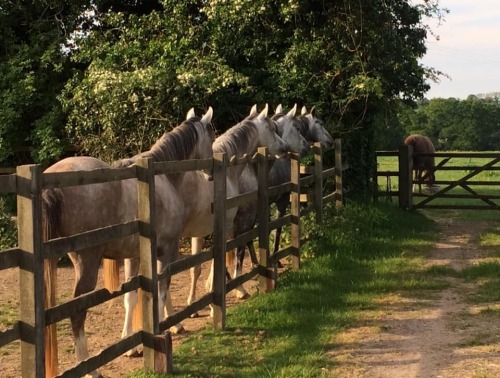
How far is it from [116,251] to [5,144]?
7.73 metres

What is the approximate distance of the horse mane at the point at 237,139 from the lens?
7.28 m

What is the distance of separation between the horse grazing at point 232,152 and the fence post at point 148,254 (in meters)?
1.89

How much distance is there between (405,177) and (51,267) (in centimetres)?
1036

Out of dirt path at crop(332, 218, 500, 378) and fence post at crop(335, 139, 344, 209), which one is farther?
fence post at crop(335, 139, 344, 209)

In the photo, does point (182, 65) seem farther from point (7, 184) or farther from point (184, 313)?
point (7, 184)

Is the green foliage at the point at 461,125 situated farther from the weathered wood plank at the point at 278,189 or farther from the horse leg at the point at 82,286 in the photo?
the horse leg at the point at 82,286

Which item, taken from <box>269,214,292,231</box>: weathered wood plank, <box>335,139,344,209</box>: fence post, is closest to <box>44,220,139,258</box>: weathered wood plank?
<box>269,214,292,231</box>: weathered wood plank

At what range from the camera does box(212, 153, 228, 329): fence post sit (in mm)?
5930

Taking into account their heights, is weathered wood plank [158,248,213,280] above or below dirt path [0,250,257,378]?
above

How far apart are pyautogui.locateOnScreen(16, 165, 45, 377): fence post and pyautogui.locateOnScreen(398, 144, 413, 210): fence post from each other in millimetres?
11012

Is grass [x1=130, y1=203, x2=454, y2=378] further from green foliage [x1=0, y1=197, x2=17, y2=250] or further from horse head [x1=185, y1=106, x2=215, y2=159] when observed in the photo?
green foliage [x1=0, y1=197, x2=17, y2=250]

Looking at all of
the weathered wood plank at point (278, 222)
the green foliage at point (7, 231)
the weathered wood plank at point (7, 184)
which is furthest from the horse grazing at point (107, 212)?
the green foliage at point (7, 231)

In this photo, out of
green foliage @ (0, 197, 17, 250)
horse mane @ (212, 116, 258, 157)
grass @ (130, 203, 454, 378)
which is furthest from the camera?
green foliage @ (0, 197, 17, 250)

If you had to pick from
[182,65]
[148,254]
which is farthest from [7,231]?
[148,254]
